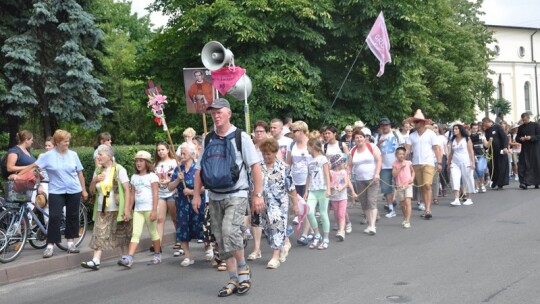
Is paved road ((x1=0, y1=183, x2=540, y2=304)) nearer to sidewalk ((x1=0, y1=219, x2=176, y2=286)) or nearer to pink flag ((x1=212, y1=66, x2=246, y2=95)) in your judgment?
sidewalk ((x1=0, y1=219, x2=176, y2=286))

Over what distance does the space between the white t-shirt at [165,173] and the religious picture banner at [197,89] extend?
2.62 m

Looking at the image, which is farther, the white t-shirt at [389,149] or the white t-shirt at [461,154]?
the white t-shirt at [461,154]

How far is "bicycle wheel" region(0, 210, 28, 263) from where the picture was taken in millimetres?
9664

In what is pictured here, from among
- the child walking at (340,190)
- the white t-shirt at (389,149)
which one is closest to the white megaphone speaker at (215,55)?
the child walking at (340,190)

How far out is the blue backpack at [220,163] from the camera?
7.14 meters

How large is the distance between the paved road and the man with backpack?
1.19ft

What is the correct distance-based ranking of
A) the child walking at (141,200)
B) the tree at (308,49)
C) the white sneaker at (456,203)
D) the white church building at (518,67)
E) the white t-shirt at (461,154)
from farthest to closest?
1. the white church building at (518,67)
2. the tree at (308,49)
3. the white t-shirt at (461,154)
4. the white sneaker at (456,203)
5. the child walking at (141,200)

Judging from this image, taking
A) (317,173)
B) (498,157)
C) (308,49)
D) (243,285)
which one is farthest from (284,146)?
(308,49)

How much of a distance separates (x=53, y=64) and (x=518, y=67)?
74272mm

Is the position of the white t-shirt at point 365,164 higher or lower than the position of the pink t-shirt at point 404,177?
higher

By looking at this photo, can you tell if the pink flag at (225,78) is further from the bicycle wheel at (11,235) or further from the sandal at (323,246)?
the bicycle wheel at (11,235)

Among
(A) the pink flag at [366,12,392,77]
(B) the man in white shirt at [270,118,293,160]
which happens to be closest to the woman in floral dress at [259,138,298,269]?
(B) the man in white shirt at [270,118,293,160]

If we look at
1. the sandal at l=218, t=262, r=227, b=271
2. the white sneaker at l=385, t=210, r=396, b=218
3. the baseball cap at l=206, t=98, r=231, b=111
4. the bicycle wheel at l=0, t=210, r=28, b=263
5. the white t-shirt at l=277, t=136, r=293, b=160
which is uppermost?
the baseball cap at l=206, t=98, r=231, b=111

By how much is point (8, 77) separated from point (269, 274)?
13.6m
